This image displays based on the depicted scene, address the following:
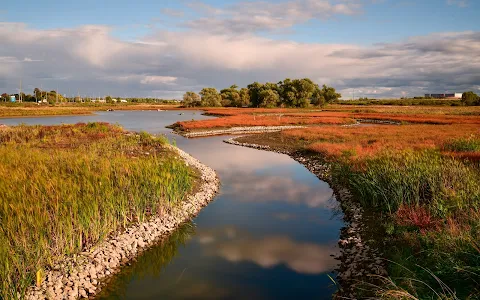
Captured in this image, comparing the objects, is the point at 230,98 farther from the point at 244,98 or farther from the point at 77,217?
the point at 77,217

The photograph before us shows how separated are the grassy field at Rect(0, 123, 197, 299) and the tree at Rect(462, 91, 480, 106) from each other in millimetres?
159291

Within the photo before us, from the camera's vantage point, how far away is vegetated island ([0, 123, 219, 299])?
341 inches

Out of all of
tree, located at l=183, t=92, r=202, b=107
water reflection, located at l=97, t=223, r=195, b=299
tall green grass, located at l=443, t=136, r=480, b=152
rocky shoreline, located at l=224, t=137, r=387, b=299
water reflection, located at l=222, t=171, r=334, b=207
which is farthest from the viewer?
tree, located at l=183, t=92, r=202, b=107

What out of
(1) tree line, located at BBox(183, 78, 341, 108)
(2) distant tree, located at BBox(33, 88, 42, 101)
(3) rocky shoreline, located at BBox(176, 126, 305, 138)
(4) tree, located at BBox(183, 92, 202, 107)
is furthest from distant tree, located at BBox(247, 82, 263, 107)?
(2) distant tree, located at BBox(33, 88, 42, 101)

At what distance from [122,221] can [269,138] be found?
3477 cm

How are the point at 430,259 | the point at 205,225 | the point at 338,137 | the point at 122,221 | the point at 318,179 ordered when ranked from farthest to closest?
the point at 338,137, the point at 318,179, the point at 205,225, the point at 122,221, the point at 430,259

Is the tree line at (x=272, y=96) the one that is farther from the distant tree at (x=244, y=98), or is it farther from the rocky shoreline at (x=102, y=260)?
the rocky shoreline at (x=102, y=260)

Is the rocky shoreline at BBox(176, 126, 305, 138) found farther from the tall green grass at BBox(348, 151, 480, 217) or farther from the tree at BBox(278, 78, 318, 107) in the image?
the tree at BBox(278, 78, 318, 107)

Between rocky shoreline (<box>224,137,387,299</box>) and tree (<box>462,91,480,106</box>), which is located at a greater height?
tree (<box>462,91,480,106</box>)

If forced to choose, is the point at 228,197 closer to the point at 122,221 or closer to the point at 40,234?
the point at 122,221

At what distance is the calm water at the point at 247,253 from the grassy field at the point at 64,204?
1707 millimetres

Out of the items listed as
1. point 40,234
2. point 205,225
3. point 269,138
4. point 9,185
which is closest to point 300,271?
point 205,225

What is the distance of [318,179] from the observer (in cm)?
2441

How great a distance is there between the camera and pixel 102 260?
34.9 ft
